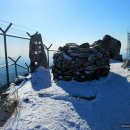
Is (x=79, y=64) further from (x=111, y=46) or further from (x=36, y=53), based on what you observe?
(x=111, y=46)

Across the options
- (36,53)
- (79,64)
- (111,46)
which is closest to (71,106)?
(79,64)

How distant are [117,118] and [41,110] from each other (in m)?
2.35

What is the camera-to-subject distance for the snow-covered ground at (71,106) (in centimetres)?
711

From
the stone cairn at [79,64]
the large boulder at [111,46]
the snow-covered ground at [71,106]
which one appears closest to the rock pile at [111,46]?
the large boulder at [111,46]

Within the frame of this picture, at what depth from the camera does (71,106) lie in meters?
8.44

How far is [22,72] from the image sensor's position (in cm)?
1509

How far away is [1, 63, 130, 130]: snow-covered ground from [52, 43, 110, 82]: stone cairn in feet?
1.20

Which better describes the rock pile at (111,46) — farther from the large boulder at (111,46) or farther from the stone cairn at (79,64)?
the stone cairn at (79,64)

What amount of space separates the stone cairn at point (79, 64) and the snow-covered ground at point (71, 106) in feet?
1.20

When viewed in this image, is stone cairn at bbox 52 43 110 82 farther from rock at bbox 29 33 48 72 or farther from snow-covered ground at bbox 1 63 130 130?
rock at bbox 29 33 48 72

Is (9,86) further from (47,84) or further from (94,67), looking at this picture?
(94,67)

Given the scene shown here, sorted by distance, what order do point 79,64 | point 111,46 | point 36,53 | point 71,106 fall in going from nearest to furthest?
point 71,106
point 79,64
point 36,53
point 111,46

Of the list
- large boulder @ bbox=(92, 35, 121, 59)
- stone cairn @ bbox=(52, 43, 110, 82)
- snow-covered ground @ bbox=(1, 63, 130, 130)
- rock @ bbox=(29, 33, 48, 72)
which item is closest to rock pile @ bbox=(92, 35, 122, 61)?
large boulder @ bbox=(92, 35, 121, 59)

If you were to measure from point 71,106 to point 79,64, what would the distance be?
137 inches
